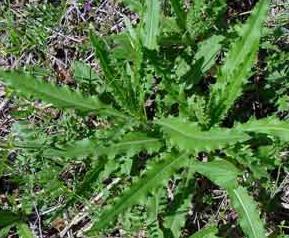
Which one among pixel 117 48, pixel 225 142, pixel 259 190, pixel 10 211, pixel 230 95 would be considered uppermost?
pixel 117 48

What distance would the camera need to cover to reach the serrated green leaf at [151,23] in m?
2.14

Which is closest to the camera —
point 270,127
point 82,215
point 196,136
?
point 196,136

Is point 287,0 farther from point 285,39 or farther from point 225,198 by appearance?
point 225,198

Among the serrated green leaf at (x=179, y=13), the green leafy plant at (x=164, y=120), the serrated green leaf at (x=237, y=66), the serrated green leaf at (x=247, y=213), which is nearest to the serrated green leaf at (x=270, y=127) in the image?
the green leafy plant at (x=164, y=120)

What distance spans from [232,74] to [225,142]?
0.30m

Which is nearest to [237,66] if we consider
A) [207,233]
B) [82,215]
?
[207,233]

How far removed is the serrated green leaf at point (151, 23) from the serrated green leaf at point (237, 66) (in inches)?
11.1

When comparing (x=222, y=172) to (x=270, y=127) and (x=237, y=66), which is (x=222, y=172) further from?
(x=237, y=66)

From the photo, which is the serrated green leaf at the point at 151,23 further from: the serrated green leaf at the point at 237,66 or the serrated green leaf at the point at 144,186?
the serrated green leaf at the point at 144,186

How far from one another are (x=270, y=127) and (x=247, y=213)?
0.33 meters

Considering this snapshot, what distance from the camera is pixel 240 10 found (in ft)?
8.49

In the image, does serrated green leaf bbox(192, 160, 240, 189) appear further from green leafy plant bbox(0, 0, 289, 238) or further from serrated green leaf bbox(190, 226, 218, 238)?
serrated green leaf bbox(190, 226, 218, 238)

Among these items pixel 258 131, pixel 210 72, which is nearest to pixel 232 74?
pixel 258 131

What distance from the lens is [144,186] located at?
1.99 meters
